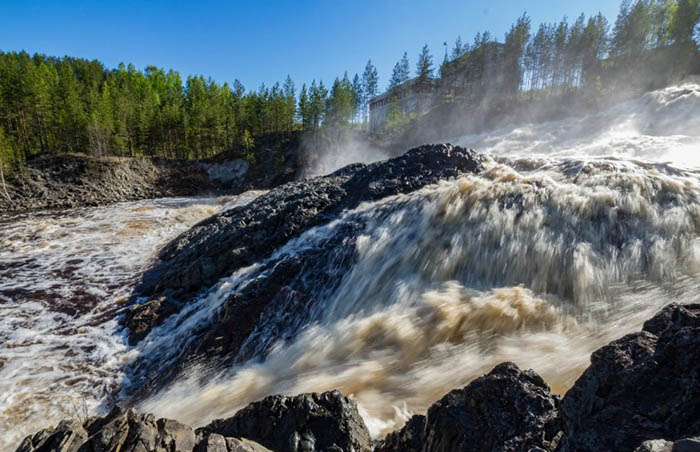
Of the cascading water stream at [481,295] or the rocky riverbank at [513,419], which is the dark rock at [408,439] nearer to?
the rocky riverbank at [513,419]

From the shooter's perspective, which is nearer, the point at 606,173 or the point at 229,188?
the point at 606,173

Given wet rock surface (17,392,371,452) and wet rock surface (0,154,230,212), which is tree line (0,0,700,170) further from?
wet rock surface (17,392,371,452)

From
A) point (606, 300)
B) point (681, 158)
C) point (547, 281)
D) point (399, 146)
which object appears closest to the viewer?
point (606, 300)

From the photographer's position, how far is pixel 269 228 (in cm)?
1061

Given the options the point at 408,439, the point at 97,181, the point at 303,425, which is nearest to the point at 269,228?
the point at 303,425

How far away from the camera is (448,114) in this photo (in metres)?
53.3

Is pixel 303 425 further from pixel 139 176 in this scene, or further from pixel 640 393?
pixel 139 176

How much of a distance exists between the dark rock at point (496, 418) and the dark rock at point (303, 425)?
22.6 inches

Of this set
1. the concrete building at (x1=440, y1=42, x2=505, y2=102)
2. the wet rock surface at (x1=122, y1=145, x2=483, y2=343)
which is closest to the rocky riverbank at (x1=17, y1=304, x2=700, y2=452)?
Answer: the wet rock surface at (x1=122, y1=145, x2=483, y2=343)

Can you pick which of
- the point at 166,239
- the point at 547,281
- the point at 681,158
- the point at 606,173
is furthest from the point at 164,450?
the point at 681,158

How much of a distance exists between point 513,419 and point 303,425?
1.98m

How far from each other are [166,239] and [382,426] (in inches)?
643

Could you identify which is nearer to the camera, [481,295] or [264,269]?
[481,295]

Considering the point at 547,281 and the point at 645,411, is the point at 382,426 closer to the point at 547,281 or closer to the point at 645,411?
the point at 645,411
